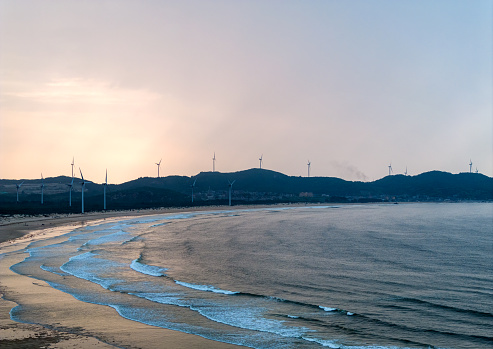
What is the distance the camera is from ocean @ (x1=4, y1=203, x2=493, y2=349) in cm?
1748

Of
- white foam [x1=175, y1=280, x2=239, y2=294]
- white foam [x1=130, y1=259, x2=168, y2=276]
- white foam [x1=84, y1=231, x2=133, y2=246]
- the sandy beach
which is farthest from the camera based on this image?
white foam [x1=84, y1=231, x2=133, y2=246]

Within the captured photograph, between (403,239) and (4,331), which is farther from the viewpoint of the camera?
(403,239)

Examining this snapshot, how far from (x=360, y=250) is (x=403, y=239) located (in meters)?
14.7

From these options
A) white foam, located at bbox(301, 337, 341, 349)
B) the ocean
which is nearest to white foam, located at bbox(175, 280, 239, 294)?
the ocean

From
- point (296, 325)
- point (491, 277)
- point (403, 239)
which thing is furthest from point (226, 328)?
point (403, 239)

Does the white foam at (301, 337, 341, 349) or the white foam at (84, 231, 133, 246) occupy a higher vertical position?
the white foam at (84, 231, 133, 246)

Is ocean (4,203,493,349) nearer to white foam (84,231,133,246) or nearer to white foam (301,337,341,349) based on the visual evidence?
white foam (301,337,341,349)

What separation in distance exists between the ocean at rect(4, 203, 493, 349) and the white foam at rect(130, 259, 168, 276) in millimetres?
66

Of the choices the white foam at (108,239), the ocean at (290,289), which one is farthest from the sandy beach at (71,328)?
the white foam at (108,239)

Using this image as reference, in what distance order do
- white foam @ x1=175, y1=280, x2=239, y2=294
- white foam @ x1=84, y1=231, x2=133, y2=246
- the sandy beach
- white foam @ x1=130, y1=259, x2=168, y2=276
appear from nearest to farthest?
the sandy beach
white foam @ x1=175, y1=280, x2=239, y2=294
white foam @ x1=130, y1=259, x2=168, y2=276
white foam @ x1=84, y1=231, x2=133, y2=246

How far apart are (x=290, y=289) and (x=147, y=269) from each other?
11.1 metres

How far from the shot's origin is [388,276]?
3025cm

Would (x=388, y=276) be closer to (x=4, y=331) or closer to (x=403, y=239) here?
(x=4, y=331)

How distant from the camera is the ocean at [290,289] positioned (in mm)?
17484
